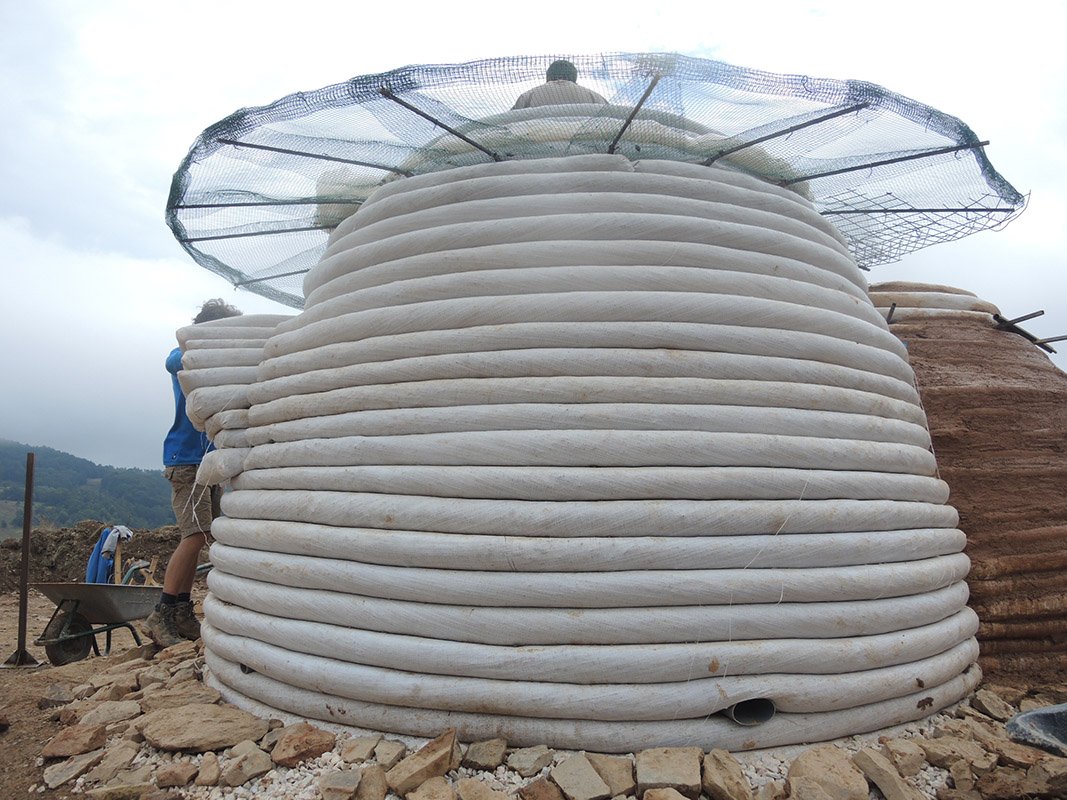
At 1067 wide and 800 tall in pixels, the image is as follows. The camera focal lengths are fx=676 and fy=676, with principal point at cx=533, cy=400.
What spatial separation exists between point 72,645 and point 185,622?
159cm

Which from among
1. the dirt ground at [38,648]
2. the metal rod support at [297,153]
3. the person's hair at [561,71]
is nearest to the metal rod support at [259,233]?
the metal rod support at [297,153]

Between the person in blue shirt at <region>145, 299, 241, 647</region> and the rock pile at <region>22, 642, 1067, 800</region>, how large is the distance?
1300 millimetres

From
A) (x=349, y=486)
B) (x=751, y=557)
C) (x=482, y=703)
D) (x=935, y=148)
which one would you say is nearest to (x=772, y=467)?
(x=751, y=557)

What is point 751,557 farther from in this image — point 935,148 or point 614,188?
point 935,148

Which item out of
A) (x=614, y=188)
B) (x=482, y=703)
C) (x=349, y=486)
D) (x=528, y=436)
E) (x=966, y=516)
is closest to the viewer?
(x=482, y=703)

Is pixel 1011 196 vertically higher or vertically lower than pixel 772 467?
higher

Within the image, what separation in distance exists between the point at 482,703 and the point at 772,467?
4.57 ft

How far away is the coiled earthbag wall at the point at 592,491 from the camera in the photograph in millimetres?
2385

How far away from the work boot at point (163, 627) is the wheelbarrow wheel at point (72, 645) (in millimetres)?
1171

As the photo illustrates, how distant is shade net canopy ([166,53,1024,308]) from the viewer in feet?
9.77

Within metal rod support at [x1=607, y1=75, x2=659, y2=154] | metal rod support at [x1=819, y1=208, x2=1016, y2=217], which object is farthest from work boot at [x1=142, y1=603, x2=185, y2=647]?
metal rod support at [x1=819, y1=208, x2=1016, y2=217]

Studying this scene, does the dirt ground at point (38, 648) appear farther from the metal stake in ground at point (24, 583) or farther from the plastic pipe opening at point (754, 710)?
the plastic pipe opening at point (754, 710)

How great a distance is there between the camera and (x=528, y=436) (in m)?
2.58

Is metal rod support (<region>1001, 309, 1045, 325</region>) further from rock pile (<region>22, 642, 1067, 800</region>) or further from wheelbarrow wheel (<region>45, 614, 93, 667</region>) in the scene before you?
wheelbarrow wheel (<region>45, 614, 93, 667</region>)
